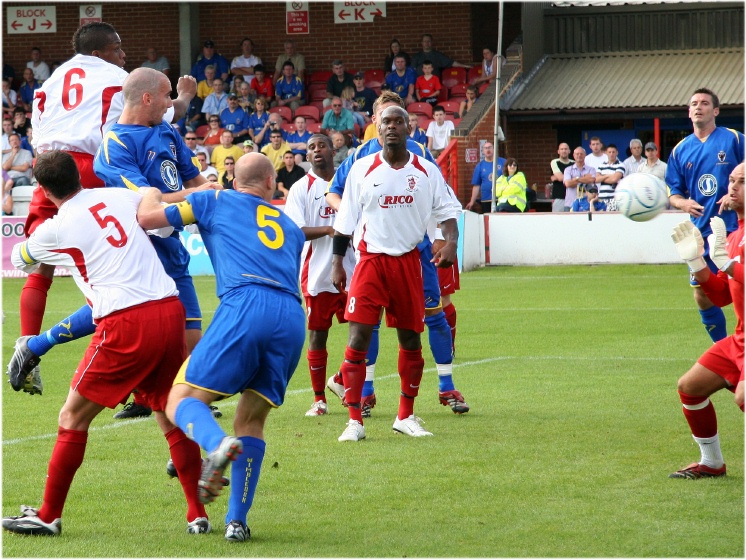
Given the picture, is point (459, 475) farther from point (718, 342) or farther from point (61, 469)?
point (61, 469)

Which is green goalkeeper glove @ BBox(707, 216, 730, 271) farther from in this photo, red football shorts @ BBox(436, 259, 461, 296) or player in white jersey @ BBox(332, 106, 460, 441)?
red football shorts @ BBox(436, 259, 461, 296)

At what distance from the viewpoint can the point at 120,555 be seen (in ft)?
16.5

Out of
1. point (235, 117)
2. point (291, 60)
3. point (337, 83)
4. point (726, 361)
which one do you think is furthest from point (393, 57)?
point (726, 361)

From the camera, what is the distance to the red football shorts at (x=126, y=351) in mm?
5418

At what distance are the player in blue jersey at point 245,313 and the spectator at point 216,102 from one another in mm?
22921

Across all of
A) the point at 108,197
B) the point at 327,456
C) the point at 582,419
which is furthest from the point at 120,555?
the point at 582,419

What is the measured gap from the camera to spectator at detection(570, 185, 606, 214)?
22328 millimetres

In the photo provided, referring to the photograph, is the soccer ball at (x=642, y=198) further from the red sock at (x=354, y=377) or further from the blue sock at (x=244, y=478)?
the blue sock at (x=244, y=478)

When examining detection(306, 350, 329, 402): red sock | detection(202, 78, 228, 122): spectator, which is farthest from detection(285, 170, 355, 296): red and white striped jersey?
detection(202, 78, 228, 122): spectator

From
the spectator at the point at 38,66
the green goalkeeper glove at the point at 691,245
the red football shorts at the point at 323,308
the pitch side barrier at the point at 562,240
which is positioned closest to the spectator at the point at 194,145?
the pitch side barrier at the point at 562,240

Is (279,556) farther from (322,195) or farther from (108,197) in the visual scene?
(322,195)

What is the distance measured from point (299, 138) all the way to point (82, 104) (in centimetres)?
1850

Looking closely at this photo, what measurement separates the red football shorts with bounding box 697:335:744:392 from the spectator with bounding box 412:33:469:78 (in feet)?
75.1

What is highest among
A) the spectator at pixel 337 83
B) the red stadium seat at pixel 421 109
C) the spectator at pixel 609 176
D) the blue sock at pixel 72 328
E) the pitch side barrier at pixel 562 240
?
the spectator at pixel 337 83
